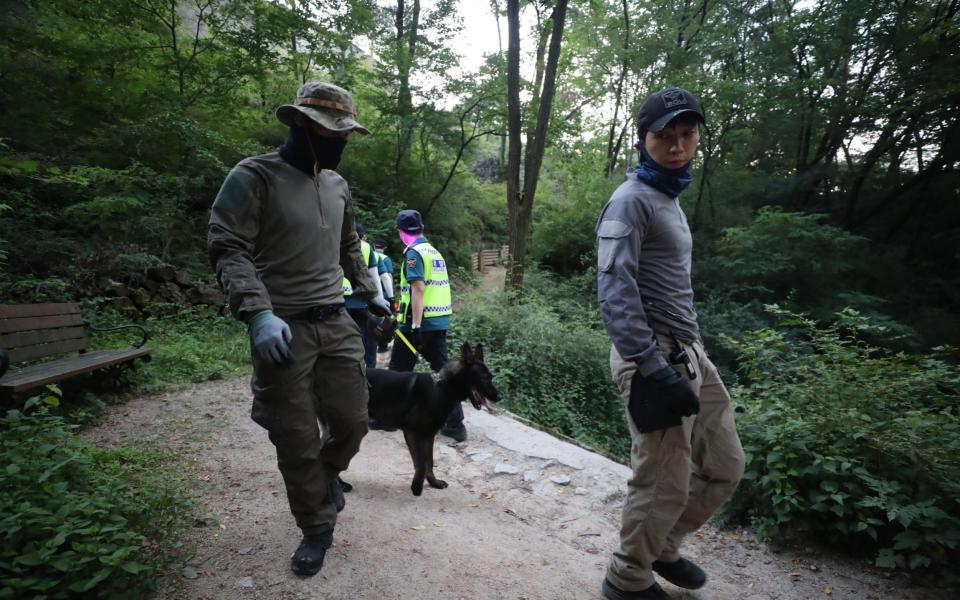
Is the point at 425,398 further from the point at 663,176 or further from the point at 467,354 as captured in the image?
the point at 663,176

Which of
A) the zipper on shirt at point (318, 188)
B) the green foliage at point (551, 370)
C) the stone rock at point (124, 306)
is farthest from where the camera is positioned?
the stone rock at point (124, 306)

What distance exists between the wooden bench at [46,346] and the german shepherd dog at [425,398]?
2790mm

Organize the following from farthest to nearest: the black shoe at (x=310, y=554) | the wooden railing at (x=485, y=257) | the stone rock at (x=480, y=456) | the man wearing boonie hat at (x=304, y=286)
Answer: the wooden railing at (x=485, y=257), the stone rock at (x=480, y=456), the black shoe at (x=310, y=554), the man wearing boonie hat at (x=304, y=286)

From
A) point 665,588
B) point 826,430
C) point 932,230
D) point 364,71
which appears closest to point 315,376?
point 665,588

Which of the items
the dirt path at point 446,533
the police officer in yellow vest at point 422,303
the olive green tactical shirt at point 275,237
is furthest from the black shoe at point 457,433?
the olive green tactical shirt at point 275,237

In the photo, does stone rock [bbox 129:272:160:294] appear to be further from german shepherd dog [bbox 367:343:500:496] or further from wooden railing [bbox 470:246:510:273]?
wooden railing [bbox 470:246:510:273]

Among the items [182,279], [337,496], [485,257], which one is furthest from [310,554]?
[485,257]

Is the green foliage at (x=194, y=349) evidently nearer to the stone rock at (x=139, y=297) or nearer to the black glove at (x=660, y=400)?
the stone rock at (x=139, y=297)

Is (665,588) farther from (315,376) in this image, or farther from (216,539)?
(216,539)

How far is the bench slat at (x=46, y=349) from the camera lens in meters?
4.32

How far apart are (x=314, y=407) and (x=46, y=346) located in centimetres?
408

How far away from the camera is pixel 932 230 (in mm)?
14289

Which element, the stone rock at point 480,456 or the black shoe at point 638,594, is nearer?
the black shoe at point 638,594

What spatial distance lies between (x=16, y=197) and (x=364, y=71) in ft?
30.5
